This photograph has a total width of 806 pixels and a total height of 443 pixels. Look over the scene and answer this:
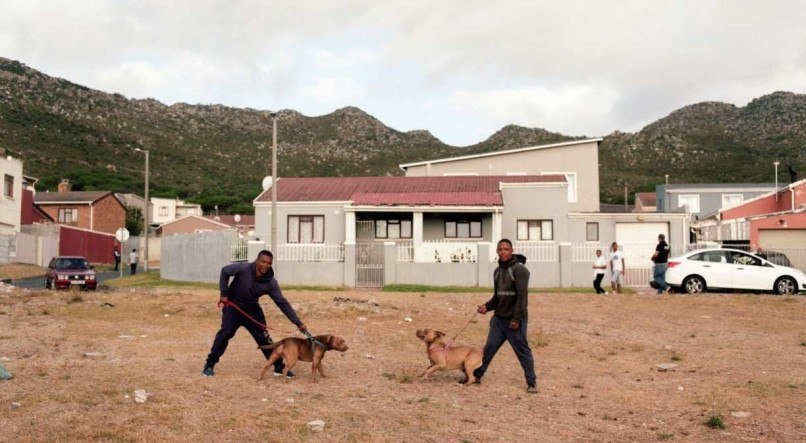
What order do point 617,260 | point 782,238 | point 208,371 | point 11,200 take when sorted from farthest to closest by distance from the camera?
point 11,200 → point 782,238 → point 617,260 → point 208,371

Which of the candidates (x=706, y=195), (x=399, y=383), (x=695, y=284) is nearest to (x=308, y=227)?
(x=695, y=284)

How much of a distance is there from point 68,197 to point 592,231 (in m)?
45.2

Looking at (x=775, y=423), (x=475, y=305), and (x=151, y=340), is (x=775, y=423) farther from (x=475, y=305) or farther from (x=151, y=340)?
(x=475, y=305)

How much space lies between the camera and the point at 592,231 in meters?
31.3

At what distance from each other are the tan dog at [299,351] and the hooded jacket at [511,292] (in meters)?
2.10

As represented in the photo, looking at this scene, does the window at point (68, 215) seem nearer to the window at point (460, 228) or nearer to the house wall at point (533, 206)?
the window at point (460, 228)

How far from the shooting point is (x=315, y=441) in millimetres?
6512

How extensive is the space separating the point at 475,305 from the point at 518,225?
12630 mm

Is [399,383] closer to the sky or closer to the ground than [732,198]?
closer to the ground

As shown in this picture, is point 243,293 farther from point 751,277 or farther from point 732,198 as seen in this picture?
point 732,198

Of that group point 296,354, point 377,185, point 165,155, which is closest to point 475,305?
point 296,354

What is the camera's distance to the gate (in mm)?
28062

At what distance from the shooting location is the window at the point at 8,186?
139 feet

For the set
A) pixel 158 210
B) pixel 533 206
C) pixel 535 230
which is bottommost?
pixel 535 230
